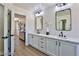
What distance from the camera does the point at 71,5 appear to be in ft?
12.5

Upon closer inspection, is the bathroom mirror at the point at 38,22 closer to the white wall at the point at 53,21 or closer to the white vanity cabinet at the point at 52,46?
the white wall at the point at 53,21

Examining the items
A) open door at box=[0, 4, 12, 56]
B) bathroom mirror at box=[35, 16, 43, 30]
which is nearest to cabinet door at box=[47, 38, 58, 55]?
open door at box=[0, 4, 12, 56]

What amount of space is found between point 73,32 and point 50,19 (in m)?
1.70

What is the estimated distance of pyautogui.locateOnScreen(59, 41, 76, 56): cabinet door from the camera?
118 inches

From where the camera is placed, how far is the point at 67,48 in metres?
3.23

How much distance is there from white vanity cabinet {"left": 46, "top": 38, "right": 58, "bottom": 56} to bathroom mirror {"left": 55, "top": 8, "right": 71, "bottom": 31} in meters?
0.67

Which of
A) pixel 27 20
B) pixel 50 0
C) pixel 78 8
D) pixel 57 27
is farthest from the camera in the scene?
pixel 27 20

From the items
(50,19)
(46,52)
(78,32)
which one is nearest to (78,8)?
(78,32)

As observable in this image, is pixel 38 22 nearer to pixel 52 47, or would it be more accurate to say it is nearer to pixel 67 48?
pixel 52 47

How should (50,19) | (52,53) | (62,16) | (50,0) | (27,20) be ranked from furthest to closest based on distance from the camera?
1. (27,20)
2. (50,19)
3. (62,16)
4. (52,53)
5. (50,0)

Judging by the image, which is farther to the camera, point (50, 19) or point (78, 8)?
point (50, 19)

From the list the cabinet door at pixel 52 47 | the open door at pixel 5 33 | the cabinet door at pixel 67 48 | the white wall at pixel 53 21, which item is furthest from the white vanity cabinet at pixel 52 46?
the open door at pixel 5 33

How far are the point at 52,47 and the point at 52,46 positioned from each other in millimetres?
40

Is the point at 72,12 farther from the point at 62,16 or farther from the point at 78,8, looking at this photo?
the point at 62,16
